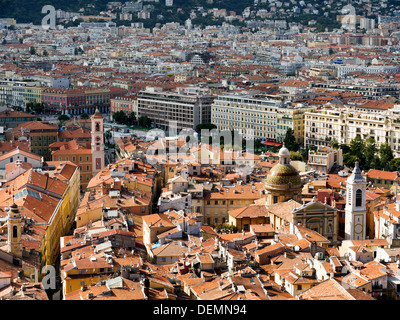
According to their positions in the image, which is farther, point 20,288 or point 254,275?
point 254,275

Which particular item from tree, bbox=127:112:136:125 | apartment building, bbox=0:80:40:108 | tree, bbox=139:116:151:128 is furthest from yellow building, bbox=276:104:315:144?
apartment building, bbox=0:80:40:108

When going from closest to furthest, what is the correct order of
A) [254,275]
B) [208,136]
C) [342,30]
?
[254,275]
[208,136]
[342,30]

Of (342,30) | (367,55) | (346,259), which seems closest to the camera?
(346,259)

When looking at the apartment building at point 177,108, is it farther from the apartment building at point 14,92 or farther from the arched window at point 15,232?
the arched window at point 15,232

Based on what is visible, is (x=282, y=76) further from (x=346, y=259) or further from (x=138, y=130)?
(x=346, y=259)

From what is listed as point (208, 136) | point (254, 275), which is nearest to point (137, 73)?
point (208, 136)

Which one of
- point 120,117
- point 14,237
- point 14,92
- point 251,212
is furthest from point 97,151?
point 14,92

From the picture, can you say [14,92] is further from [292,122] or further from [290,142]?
[290,142]
